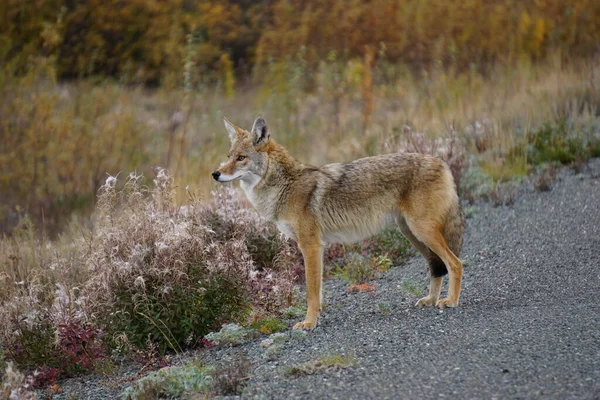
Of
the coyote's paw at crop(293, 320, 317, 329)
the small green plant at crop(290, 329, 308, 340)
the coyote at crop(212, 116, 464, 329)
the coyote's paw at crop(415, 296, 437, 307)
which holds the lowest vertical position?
the coyote's paw at crop(415, 296, 437, 307)

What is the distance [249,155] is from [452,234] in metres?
1.91

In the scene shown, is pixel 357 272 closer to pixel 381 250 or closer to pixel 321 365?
pixel 381 250

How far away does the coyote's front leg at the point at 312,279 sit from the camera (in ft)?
21.5

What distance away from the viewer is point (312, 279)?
666cm

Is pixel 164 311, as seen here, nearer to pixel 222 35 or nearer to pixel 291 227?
pixel 291 227

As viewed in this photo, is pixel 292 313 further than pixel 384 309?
Yes

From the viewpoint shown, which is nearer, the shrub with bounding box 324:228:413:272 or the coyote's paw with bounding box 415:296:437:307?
the coyote's paw with bounding box 415:296:437:307

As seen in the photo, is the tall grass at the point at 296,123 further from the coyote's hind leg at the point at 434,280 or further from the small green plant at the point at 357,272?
the coyote's hind leg at the point at 434,280

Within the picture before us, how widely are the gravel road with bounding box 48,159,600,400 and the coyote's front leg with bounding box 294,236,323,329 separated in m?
0.12

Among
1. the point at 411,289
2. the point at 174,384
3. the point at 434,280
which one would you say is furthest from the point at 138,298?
the point at 434,280

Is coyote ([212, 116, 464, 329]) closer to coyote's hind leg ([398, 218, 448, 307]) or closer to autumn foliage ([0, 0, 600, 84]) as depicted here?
coyote's hind leg ([398, 218, 448, 307])

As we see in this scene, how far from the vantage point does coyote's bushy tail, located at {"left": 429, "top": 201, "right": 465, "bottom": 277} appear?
687 centimetres

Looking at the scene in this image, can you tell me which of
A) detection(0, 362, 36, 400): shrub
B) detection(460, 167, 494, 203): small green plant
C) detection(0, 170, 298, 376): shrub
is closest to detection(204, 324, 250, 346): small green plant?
detection(0, 170, 298, 376): shrub

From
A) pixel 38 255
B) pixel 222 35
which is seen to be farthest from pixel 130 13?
pixel 38 255
